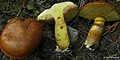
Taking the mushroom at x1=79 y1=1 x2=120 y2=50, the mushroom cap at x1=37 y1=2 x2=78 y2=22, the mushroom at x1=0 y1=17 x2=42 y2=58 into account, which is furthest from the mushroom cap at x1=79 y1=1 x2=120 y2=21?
the mushroom at x1=0 y1=17 x2=42 y2=58

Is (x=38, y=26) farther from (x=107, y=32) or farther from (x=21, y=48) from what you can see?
(x=107, y=32)

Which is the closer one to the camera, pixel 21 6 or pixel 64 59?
pixel 64 59

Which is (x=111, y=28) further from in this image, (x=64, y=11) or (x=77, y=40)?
(x=64, y=11)

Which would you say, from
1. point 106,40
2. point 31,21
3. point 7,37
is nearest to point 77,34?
point 106,40

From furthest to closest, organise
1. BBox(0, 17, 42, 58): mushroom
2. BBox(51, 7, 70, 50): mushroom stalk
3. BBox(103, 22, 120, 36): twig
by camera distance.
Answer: BBox(103, 22, 120, 36): twig < BBox(51, 7, 70, 50): mushroom stalk < BBox(0, 17, 42, 58): mushroom

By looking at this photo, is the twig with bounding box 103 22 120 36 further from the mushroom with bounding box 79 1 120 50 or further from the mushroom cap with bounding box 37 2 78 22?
the mushroom cap with bounding box 37 2 78 22

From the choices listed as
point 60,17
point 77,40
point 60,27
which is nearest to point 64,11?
point 60,17
